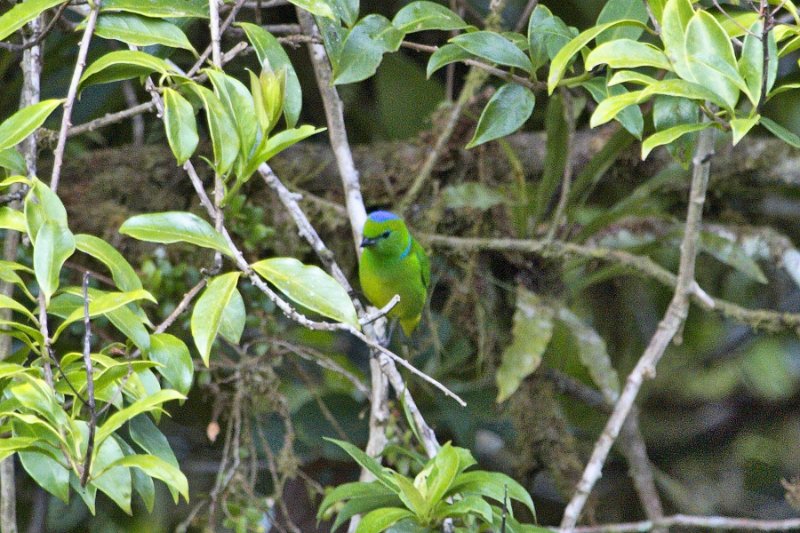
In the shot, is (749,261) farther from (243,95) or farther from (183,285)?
(243,95)

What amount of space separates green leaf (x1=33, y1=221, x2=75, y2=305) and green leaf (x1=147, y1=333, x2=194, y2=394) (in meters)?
0.19

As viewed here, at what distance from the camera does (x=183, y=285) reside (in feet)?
8.63

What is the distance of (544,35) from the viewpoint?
173cm

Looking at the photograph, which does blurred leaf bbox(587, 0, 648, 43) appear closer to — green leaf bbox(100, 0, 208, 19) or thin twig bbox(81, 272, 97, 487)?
green leaf bbox(100, 0, 208, 19)

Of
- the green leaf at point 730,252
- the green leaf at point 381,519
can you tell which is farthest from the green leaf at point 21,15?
the green leaf at point 730,252

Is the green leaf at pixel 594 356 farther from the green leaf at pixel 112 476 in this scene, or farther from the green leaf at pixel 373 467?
the green leaf at pixel 112 476

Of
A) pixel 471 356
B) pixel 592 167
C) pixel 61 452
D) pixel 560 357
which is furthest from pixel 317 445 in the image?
pixel 61 452

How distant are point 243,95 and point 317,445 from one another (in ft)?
7.07

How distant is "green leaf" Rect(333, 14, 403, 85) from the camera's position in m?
1.69

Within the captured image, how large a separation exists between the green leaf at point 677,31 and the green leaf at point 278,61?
0.60 meters

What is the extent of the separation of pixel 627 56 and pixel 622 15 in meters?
0.37

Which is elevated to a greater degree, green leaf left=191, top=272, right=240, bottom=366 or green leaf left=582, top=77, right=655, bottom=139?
green leaf left=582, top=77, right=655, bottom=139

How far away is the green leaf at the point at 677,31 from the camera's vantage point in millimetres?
1396

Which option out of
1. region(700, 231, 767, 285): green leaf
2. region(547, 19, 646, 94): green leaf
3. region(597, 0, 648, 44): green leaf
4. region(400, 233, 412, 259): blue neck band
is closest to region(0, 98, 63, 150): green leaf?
region(547, 19, 646, 94): green leaf
